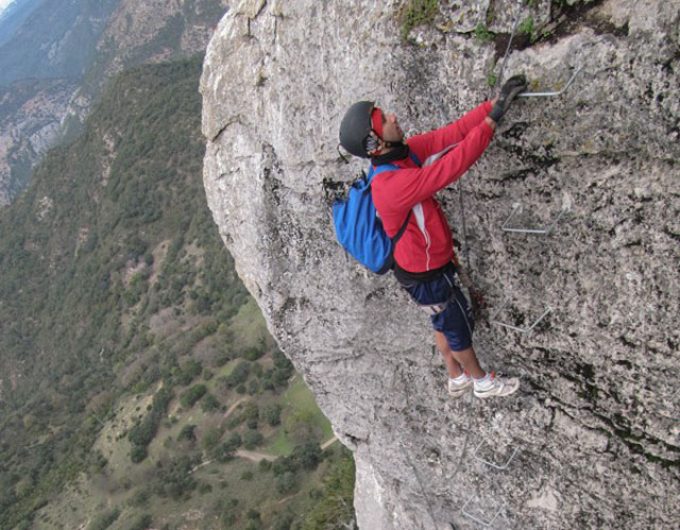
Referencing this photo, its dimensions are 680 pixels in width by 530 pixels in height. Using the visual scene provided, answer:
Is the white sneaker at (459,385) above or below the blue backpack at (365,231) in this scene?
below

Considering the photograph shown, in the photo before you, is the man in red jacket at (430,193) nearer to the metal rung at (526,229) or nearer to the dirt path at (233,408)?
the metal rung at (526,229)

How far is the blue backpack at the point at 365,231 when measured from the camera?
4711 millimetres

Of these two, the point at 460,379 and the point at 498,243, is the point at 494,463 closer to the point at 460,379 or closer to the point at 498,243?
the point at 460,379

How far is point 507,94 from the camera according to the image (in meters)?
4.19

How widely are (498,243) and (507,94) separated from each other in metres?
1.45

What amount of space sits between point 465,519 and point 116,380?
223 ft

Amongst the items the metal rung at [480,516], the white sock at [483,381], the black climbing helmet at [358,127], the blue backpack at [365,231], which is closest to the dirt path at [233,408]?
the metal rung at [480,516]

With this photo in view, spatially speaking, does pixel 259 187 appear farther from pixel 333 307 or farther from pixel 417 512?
pixel 417 512

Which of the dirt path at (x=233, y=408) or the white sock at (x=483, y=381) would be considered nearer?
the white sock at (x=483, y=381)

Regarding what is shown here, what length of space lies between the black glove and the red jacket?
0.51 ft

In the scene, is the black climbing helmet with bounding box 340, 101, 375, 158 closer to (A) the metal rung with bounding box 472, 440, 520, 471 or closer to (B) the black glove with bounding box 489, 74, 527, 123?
(B) the black glove with bounding box 489, 74, 527, 123

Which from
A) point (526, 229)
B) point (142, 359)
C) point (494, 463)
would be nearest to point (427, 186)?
point (526, 229)

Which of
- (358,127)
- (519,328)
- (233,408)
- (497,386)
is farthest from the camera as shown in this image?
(233,408)

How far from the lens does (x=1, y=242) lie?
9919 centimetres
